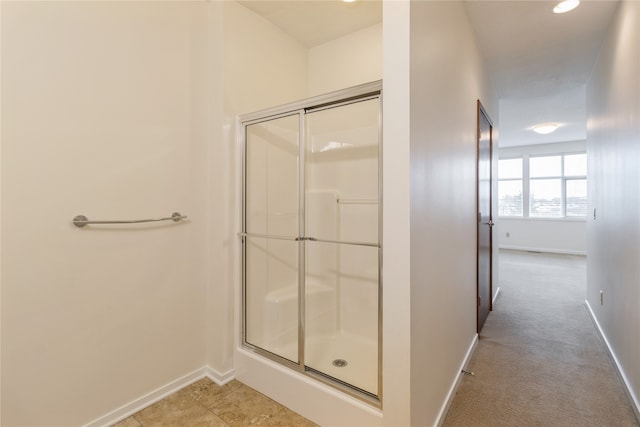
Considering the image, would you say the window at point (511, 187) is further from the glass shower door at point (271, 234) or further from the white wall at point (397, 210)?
the white wall at point (397, 210)

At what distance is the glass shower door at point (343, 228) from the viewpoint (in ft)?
8.15

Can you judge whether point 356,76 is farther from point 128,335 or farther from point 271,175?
point 128,335

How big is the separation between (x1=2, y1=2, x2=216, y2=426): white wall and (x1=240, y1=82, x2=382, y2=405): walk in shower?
1.25ft

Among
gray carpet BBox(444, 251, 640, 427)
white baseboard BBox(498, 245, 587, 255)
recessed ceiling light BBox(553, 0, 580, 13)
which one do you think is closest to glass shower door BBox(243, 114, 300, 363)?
gray carpet BBox(444, 251, 640, 427)

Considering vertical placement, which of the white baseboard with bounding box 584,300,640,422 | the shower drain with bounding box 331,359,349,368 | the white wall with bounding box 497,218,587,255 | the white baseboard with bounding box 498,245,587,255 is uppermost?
the white wall with bounding box 497,218,587,255

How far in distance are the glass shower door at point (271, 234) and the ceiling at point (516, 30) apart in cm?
93

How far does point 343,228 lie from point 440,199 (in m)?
1.05

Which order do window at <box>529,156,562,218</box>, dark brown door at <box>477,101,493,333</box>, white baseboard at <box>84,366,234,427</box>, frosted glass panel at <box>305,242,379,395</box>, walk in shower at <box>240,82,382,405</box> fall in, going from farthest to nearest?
window at <box>529,156,562,218</box> < dark brown door at <box>477,101,493,333</box> < frosted glass panel at <box>305,242,379,395</box> < walk in shower at <box>240,82,382,405</box> < white baseboard at <box>84,366,234,427</box>

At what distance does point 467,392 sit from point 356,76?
97.4 inches

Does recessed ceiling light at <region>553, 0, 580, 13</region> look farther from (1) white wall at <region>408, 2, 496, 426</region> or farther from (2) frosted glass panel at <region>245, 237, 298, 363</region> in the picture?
(2) frosted glass panel at <region>245, 237, 298, 363</region>

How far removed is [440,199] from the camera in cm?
175

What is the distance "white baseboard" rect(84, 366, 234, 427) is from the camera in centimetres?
177

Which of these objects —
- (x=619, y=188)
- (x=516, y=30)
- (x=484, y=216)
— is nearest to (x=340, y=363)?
(x=484, y=216)

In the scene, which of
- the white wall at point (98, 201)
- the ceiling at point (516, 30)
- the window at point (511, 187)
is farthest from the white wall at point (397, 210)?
the window at point (511, 187)
